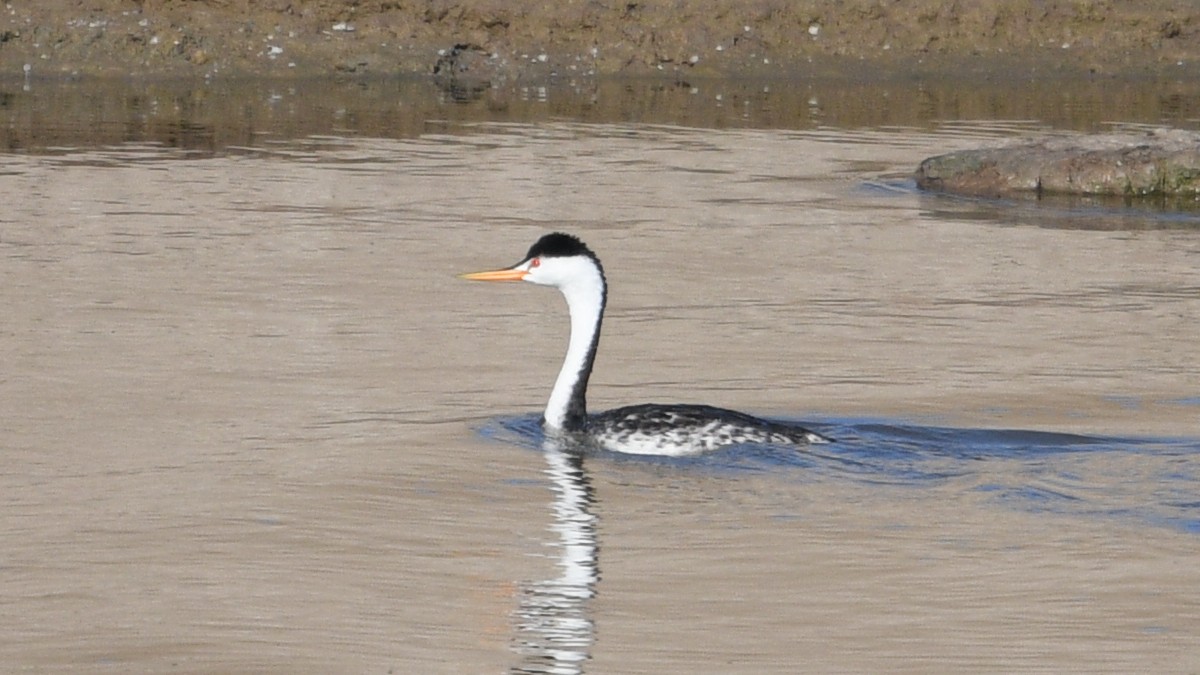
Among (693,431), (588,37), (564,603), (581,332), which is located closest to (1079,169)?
(581,332)

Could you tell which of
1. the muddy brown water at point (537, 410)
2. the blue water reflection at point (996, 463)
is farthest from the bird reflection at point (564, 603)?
the blue water reflection at point (996, 463)

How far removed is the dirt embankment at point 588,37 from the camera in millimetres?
28750

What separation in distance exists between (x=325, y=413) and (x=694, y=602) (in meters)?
3.49

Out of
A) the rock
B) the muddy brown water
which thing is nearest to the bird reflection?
the muddy brown water

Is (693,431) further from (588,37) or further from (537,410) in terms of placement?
(588,37)

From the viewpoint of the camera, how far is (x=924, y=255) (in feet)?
52.2

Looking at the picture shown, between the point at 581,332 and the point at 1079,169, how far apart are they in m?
9.77

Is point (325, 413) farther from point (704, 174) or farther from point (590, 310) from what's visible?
point (704, 174)

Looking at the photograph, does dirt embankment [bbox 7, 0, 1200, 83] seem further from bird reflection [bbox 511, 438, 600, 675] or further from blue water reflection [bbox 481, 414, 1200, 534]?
bird reflection [bbox 511, 438, 600, 675]

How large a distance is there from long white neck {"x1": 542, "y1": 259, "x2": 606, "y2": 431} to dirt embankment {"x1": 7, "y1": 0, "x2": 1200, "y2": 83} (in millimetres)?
18371

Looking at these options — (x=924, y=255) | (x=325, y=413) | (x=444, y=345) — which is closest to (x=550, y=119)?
(x=924, y=255)

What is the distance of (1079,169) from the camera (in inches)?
775

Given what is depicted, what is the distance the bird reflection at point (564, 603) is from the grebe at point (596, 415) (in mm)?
874

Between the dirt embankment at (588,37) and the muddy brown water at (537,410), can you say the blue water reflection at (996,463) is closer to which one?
the muddy brown water at (537,410)
